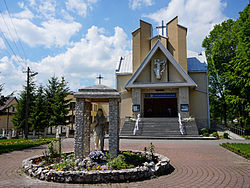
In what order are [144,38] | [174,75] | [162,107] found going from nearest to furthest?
[174,75], [144,38], [162,107]

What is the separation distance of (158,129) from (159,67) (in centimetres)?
869

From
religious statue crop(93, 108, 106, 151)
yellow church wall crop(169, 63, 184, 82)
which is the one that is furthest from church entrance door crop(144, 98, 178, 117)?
religious statue crop(93, 108, 106, 151)

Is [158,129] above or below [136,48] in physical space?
below

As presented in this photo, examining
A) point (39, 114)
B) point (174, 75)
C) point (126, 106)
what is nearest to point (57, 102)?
point (39, 114)

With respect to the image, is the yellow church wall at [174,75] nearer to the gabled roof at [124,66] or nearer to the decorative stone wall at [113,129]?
the gabled roof at [124,66]

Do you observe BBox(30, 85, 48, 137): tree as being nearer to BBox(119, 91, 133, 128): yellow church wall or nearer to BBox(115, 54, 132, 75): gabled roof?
BBox(119, 91, 133, 128): yellow church wall

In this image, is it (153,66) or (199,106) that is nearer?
(153,66)

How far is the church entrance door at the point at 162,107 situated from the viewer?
1205 inches

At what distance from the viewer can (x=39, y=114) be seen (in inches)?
1070

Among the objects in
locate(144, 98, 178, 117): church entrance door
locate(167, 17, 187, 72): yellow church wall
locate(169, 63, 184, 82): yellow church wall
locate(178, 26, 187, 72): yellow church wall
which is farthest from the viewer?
locate(144, 98, 178, 117): church entrance door

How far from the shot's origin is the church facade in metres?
26.7

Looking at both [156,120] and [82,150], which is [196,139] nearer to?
[156,120]

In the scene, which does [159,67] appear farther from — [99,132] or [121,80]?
[99,132]

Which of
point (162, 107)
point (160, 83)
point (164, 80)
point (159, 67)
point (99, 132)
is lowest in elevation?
point (99, 132)
